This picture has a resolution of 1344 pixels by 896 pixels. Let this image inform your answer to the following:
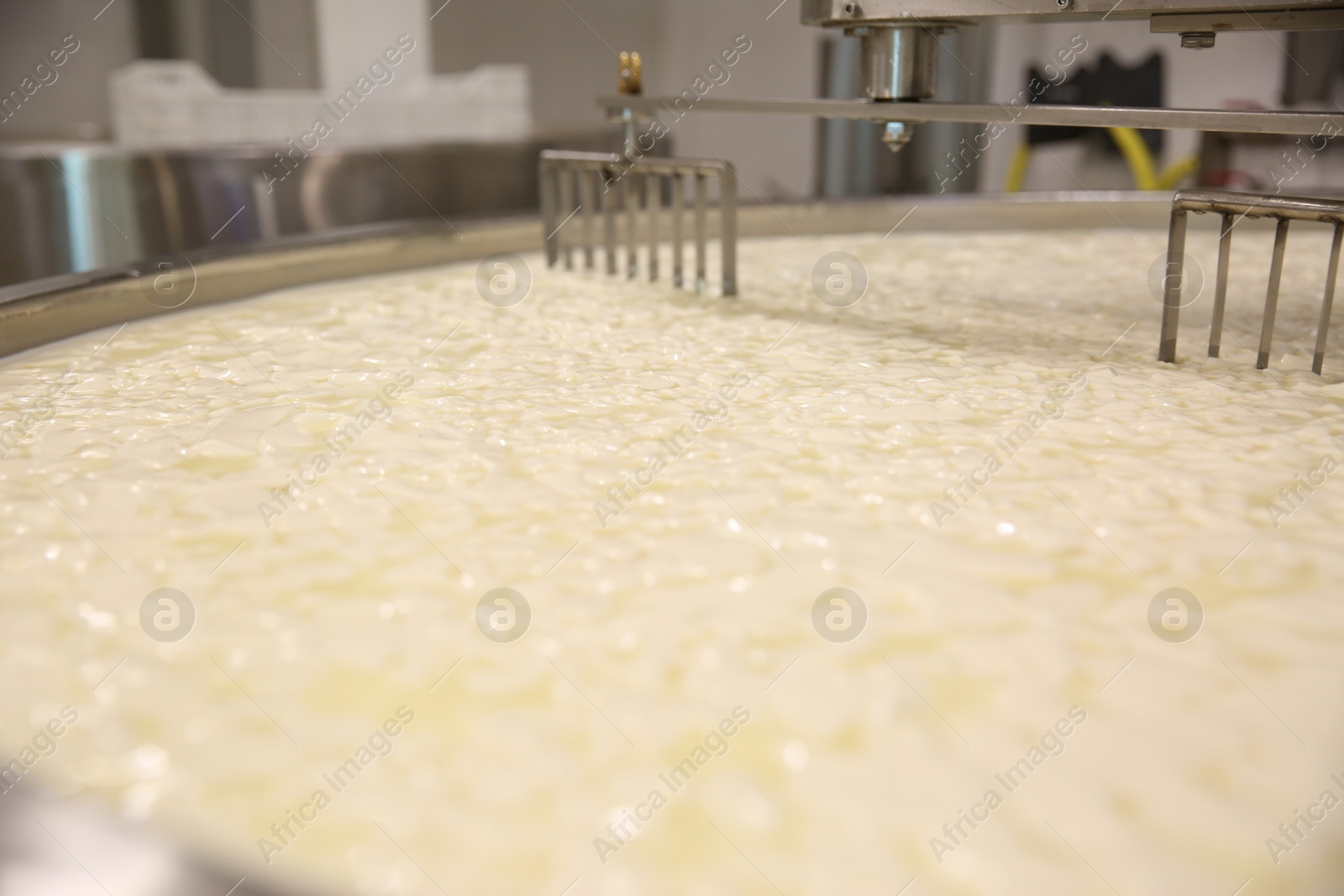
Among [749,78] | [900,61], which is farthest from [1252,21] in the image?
[749,78]

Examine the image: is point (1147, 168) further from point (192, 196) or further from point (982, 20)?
point (192, 196)

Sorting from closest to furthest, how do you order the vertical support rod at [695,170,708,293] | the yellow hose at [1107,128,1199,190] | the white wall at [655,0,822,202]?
the vertical support rod at [695,170,708,293] < the yellow hose at [1107,128,1199,190] < the white wall at [655,0,822,202]

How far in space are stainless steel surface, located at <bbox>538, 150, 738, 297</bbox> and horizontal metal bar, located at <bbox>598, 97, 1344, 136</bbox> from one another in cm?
11

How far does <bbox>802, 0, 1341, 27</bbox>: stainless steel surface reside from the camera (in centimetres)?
119

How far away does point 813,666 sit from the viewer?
66 cm

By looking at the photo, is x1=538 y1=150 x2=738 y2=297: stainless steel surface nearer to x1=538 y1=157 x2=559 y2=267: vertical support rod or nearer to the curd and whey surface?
x1=538 y1=157 x2=559 y2=267: vertical support rod

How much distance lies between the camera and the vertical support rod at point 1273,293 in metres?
1.21

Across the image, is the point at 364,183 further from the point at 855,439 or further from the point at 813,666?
the point at 813,666

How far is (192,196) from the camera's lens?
8.70 ft

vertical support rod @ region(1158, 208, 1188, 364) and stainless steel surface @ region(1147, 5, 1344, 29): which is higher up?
stainless steel surface @ region(1147, 5, 1344, 29)

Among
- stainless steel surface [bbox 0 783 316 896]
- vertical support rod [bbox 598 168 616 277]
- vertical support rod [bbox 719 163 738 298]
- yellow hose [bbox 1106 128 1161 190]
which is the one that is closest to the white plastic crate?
vertical support rod [bbox 598 168 616 277]

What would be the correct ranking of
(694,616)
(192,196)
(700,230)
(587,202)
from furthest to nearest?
(192,196) → (587,202) → (700,230) → (694,616)

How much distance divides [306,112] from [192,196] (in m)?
1.00

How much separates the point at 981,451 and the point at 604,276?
3.41ft
